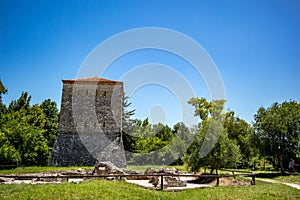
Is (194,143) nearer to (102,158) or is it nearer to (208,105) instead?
(102,158)

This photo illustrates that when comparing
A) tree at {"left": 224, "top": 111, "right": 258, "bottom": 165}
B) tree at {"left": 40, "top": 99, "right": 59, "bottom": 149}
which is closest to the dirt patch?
tree at {"left": 224, "top": 111, "right": 258, "bottom": 165}

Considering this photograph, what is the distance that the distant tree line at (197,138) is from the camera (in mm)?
18109

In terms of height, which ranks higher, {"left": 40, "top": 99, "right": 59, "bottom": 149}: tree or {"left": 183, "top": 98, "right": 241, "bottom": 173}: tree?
{"left": 40, "top": 99, "right": 59, "bottom": 149}: tree

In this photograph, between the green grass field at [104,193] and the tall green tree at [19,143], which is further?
the tall green tree at [19,143]

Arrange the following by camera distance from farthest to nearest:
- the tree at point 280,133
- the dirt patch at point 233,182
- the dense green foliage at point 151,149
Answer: the dense green foliage at point 151,149
the tree at point 280,133
the dirt patch at point 233,182

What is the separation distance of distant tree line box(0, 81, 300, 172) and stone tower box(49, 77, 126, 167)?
2964 millimetres

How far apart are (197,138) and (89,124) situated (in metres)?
14.9

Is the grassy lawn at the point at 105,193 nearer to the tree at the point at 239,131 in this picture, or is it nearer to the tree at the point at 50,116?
the tree at the point at 239,131

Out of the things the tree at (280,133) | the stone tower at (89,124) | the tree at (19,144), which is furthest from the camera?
the stone tower at (89,124)

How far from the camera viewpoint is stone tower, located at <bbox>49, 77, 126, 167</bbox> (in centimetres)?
2706

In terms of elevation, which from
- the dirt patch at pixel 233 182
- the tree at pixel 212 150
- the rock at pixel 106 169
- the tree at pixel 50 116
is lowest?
the dirt patch at pixel 233 182

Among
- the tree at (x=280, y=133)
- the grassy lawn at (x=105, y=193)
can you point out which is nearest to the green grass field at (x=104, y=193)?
the grassy lawn at (x=105, y=193)

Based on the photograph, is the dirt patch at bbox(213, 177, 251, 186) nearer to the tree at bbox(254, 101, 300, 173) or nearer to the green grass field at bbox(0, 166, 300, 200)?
the green grass field at bbox(0, 166, 300, 200)

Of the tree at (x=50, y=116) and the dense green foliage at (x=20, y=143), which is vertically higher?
the tree at (x=50, y=116)
